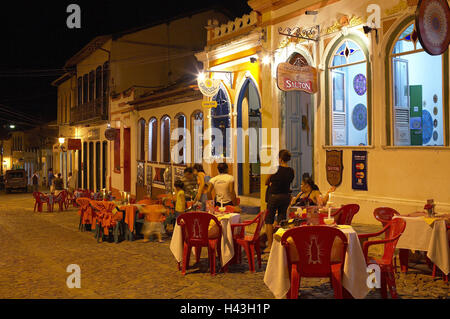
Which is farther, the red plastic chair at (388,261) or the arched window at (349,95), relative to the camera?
the arched window at (349,95)

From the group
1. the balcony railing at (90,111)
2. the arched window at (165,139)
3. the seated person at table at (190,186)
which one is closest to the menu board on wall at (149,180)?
the arched window at (165,139)

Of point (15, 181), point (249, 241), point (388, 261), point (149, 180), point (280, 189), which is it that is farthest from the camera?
point (15, 181)

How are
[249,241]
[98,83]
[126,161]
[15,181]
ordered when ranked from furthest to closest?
1. [15,181]
2. [98,83]
3. [126,161]
4. [249,241]

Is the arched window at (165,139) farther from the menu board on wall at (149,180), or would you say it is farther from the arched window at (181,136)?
the menu board on wall at (149,180)

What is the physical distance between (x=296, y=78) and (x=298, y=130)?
94.4 inches

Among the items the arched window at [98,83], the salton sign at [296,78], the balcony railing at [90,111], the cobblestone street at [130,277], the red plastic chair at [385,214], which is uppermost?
the arched window at [98,83]

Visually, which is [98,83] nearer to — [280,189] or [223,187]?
[223,187]

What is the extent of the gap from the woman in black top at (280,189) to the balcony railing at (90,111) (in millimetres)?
19233

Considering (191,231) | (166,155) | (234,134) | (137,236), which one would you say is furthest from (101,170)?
(191,231)

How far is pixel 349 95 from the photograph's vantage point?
10961mm

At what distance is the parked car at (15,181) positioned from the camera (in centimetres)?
3606

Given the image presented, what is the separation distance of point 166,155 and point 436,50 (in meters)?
14.0

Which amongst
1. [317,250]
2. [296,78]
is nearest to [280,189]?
[317,250]
